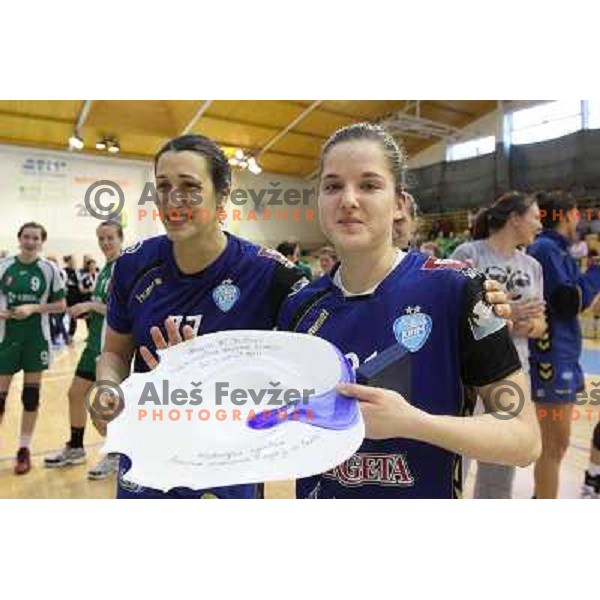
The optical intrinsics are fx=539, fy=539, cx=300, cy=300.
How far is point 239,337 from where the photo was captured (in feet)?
3.13

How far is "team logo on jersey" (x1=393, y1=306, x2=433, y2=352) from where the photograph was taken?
37.1 inches

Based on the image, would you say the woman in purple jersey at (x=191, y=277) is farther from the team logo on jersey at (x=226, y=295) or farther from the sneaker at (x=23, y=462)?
the sneaker at (x=23, y=462)

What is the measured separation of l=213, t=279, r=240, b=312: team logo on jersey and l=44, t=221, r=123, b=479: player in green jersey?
1931 millimetres

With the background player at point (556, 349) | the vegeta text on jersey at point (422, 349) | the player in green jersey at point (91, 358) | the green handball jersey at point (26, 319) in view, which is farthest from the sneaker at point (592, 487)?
the green handball jersey at point (26, 319)

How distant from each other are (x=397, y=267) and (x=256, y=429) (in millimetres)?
394

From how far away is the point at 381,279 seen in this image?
101 centimetres

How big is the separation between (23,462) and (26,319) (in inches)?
32.2

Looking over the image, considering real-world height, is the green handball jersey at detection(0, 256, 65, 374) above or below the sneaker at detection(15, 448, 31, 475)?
above

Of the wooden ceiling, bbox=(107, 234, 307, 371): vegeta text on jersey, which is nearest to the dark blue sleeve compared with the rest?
bbox=(107, 234, 307, 371): vegeta text on jersey

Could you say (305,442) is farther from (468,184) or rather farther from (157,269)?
(468,184)

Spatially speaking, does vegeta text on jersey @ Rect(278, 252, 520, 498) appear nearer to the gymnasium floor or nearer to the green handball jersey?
the gymnasium floor

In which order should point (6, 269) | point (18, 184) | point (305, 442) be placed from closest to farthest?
point (305, 442), point (6, 269), point (18, 184)

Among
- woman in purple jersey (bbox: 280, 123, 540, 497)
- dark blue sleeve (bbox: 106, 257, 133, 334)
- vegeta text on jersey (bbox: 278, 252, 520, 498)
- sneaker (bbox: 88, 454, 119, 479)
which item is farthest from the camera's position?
sneaker (bbox: 88, 454, 119, 479)
